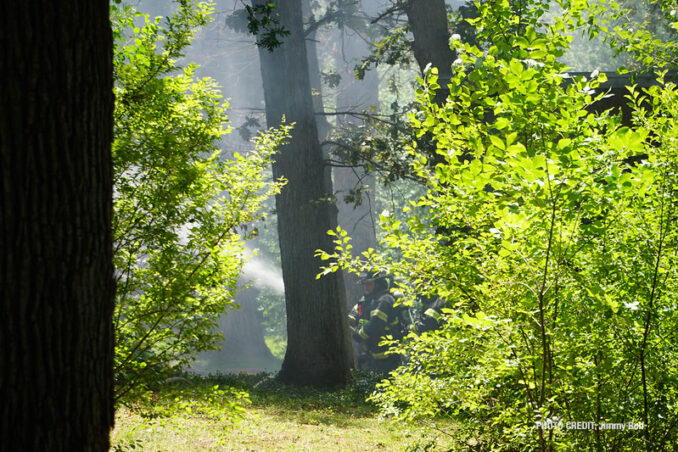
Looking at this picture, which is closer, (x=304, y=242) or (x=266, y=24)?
(x=266, y=24)

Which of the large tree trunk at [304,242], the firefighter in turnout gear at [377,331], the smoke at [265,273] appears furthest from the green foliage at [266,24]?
the smoke at [265,273]

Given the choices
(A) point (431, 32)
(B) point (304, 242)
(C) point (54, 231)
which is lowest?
(C) point (54, 231)

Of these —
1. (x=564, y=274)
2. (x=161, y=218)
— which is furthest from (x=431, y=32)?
(x=564, y=274)

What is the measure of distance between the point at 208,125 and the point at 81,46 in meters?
2.34

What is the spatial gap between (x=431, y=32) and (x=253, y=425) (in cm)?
702

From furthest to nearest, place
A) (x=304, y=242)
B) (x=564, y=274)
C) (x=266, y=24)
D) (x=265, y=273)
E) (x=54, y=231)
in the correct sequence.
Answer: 1. (x=265, y=273)
2. (x=304, y=242)
3. (x=266, y=24)
4. (x=564, y=274)
5. (x=54, y=231)

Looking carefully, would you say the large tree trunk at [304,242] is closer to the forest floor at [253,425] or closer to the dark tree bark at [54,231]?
the forest floor at [253,425]

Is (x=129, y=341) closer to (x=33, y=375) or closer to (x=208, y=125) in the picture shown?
(x=208, y=125)

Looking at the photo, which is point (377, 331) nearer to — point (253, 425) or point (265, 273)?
point (253, 425)

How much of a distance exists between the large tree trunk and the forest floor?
115cm

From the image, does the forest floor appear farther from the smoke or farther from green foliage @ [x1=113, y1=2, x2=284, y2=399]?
the smoke

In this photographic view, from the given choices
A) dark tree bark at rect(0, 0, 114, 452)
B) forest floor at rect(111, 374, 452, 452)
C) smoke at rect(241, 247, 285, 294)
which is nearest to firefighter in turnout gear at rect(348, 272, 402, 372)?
forest floor at rect(111, 374, 452, 452)

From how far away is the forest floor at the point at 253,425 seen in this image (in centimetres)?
413

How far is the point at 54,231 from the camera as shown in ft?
7.09
